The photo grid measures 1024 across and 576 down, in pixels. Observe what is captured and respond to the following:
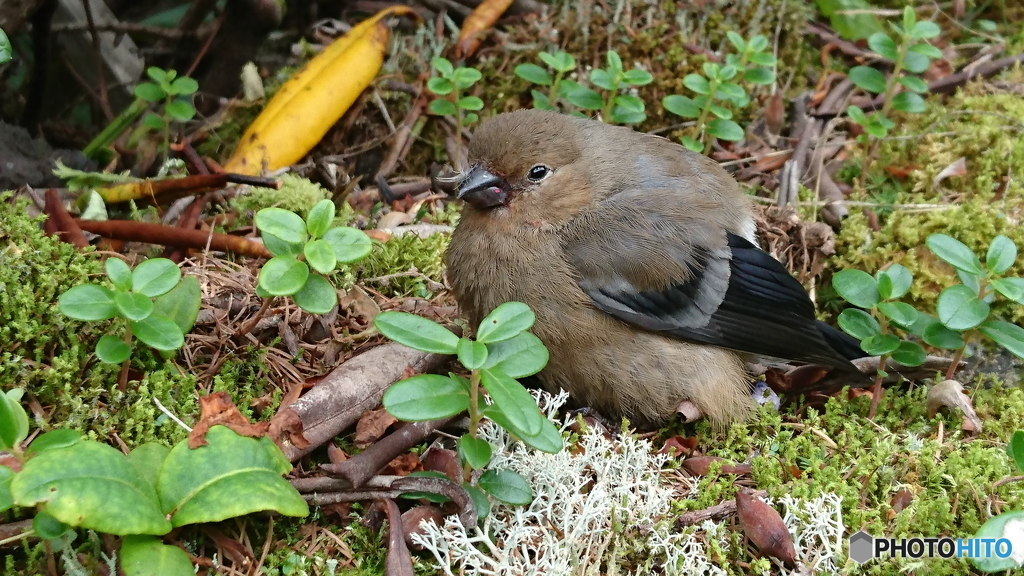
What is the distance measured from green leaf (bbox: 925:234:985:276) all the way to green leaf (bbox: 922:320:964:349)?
24 cm

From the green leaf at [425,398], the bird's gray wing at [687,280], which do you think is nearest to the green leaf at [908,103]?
the bird's gray wing at [687,280]

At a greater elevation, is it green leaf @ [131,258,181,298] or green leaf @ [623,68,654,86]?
green leaf @ [623,68,654,86]

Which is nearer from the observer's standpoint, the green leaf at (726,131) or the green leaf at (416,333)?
the green leaf at (416,333)

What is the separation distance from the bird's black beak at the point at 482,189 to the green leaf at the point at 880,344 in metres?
1.44

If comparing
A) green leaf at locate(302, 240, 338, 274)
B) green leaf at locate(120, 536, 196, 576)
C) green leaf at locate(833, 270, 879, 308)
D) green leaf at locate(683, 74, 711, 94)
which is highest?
green leaf at locate(683, 74, 711, 94)

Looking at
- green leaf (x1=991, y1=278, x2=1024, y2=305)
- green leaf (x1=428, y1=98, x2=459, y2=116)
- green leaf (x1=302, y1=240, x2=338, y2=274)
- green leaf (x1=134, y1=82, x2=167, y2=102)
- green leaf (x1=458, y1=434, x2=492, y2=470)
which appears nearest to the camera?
green leaf (x1=458, y1=434, x2=492, y2=470)

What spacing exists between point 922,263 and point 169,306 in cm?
316

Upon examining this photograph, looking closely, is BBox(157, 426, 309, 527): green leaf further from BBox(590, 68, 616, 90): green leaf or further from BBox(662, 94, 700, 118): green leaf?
BBox(662, 94, 700, 118): green leaf

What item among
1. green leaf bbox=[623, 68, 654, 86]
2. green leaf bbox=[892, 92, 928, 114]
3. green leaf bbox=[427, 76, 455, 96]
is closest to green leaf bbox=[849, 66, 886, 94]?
green leaf bbox=[892, 92, 928, 114]

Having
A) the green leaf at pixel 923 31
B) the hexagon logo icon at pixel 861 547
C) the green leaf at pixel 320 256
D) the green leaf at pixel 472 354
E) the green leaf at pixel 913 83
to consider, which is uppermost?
the green leaf at pixel 923 31

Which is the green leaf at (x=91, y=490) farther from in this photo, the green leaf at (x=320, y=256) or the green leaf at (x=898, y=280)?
the green leaf at (x=898, y=280)

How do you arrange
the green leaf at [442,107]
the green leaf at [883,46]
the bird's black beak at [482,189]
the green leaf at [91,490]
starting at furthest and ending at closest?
the green leaf at [442,107] → the green leaf at [883,46] → the bird's black beak at [482,189] → the green leaf at [91,490]

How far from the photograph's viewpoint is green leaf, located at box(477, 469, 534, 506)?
2.31m

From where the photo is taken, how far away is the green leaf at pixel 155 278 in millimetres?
2355
